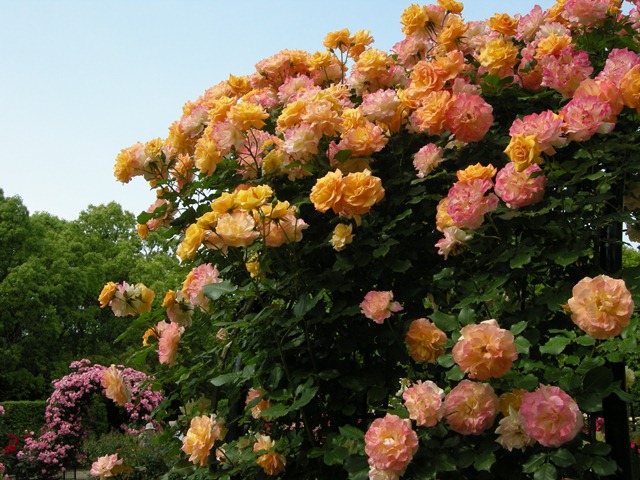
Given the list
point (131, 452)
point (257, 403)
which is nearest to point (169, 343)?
point (257, 403)

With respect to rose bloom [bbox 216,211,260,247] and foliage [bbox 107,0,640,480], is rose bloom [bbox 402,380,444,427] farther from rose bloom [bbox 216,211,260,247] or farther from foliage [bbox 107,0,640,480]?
rose bloom [bbox 216,211,260,247]

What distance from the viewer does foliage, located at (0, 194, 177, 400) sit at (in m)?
22.0

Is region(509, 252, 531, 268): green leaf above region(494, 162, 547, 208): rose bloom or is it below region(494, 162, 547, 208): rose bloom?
below

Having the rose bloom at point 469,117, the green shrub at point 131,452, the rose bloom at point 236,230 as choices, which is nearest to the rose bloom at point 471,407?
the rose bloom at point 236,230

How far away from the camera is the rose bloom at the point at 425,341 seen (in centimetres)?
222

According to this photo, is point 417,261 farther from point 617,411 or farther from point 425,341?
point 617,411

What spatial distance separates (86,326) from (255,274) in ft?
82.2

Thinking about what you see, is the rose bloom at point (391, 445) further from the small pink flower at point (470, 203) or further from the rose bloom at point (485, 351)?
the small pink flower at point (470, 203)

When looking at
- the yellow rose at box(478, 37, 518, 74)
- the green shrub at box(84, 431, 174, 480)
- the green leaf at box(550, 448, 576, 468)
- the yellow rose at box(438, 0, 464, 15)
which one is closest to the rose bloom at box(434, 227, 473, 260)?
the green leaf at box(550, 448, 576, 468)

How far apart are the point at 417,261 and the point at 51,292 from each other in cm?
2238

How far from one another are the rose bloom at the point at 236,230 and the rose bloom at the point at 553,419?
91cm

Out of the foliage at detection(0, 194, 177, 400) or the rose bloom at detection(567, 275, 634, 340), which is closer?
the rose bloom at detection(567, 275, 634, 340)

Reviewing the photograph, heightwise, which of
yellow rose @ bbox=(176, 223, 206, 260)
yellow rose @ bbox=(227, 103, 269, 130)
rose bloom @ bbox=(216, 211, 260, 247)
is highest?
yellow rose @ bbox=(227, 103, 269, 130)

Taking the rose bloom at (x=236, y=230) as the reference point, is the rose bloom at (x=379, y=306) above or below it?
below
